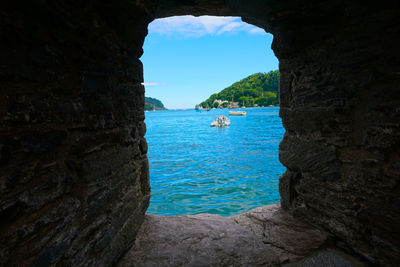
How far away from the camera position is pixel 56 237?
1122 mm

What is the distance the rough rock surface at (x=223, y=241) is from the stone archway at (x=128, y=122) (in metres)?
0.17

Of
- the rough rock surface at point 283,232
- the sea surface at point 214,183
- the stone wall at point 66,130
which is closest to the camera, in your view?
the stone wall at point 66,130

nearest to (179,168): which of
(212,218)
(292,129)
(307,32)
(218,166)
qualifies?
(218,166)

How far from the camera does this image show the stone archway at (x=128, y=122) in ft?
3.17

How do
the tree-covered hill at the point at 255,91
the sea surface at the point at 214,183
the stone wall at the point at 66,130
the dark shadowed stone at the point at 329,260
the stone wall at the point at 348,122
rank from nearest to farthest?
the stone wall at the point at 66,130 → the stone wall at the point at 348,122 → the dark shadowed stone at the point at 329,260 → the sea surface at the point at 214,183 → the tree-covered hill at the point at 255,91

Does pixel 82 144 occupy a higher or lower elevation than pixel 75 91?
lower

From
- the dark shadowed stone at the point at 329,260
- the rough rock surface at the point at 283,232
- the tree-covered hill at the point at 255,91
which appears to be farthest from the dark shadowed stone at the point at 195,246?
the tree-covered hill at the point at 255,91

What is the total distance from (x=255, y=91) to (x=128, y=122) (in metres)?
84.5

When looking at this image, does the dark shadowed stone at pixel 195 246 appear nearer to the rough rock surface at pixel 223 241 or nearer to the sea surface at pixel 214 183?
the rough rock surface at pixel 223 241

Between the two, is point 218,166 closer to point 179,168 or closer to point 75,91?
point 179,168

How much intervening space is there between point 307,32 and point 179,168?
720 cm

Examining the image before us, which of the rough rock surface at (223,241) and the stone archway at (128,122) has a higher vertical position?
the stone archway at (128,122)

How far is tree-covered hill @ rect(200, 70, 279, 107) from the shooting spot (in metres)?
74.9

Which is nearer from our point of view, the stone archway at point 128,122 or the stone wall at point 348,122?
the stone archway at point 128,122
